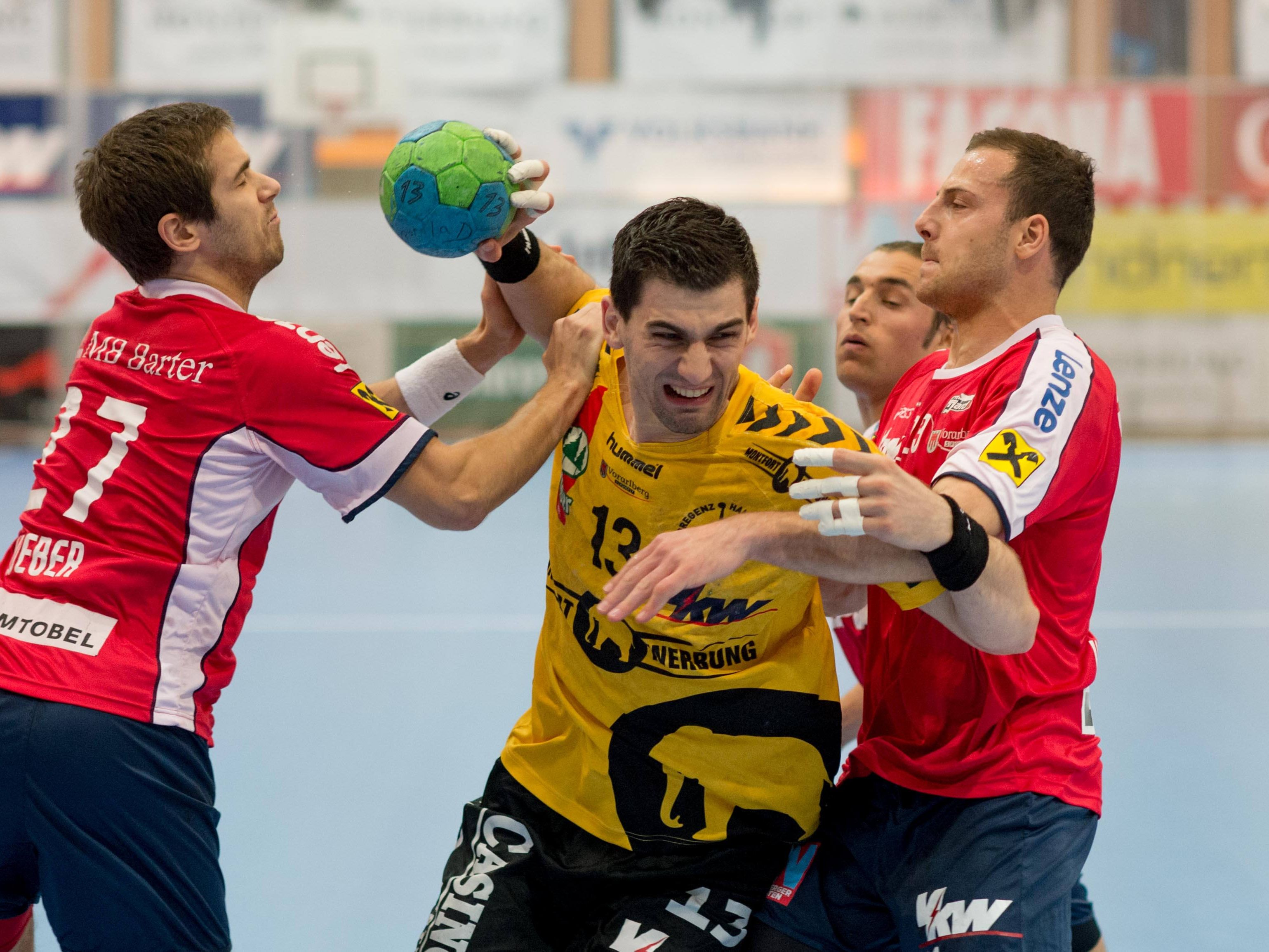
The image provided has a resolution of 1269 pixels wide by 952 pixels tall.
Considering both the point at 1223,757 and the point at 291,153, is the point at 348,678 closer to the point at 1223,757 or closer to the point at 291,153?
the point at 1223,757

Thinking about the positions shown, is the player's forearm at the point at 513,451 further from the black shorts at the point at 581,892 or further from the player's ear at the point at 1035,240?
the player's ear at the point at 1035,240

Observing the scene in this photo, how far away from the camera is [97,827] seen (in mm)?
2738

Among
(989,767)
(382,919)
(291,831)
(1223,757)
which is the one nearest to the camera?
(989,767)

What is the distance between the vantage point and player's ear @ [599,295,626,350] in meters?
2.96

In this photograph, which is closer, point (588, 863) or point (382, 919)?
point (588, 863)

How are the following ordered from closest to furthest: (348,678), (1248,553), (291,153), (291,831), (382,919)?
(382,919)
(291,831)
(348,678)
(1248,553)
(291,153)

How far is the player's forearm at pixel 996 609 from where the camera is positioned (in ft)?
8.45

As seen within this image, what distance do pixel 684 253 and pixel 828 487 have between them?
661 millimetres

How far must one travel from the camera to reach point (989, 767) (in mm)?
2920

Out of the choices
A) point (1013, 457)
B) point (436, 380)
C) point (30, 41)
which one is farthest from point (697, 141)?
point (1013, 457)

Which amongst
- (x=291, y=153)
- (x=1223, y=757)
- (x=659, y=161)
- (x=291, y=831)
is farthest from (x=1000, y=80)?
(x=291, y=831)

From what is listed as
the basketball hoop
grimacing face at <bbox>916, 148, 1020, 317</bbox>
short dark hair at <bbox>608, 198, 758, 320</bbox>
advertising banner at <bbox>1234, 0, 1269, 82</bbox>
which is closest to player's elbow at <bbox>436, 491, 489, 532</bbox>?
short dark hair at <bbox>608, 198, 758, 320</bbox>

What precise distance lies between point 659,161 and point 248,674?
11.8 meters

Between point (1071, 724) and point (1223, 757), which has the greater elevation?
point (1071, 724)
